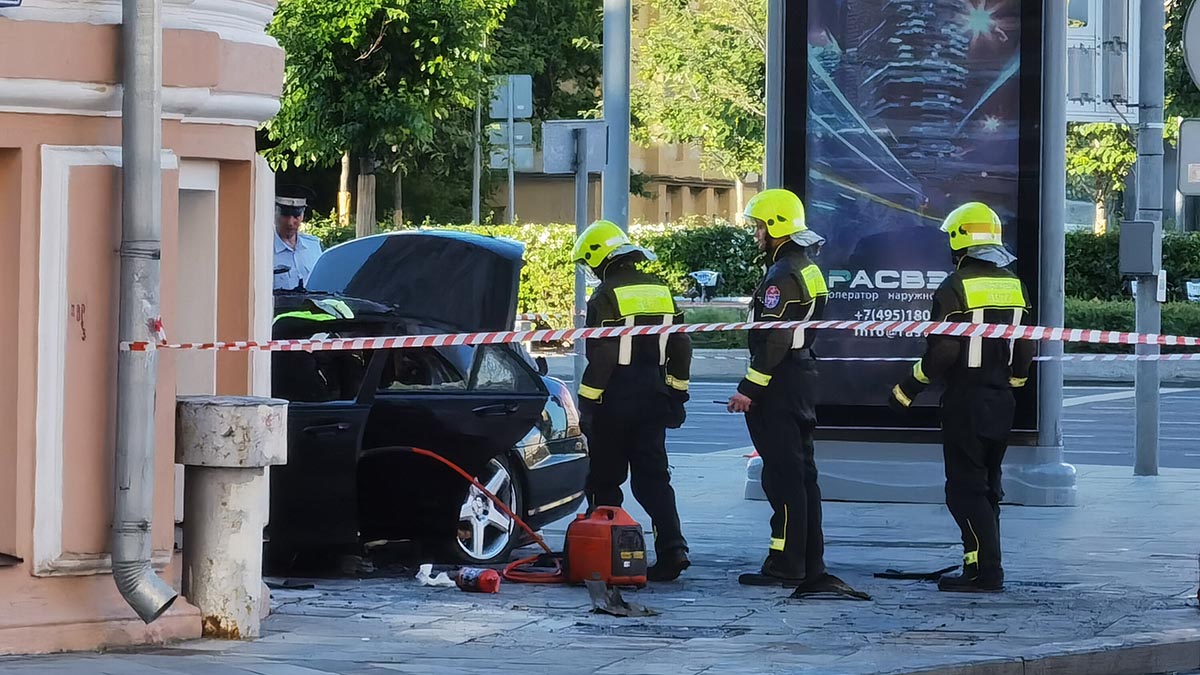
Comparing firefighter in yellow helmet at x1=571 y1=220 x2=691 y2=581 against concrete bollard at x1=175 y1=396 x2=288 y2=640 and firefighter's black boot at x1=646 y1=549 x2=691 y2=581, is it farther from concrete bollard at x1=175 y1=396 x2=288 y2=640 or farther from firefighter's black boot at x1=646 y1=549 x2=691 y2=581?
concrete bollard at x1=175 y1=396 x2=288 y2=640

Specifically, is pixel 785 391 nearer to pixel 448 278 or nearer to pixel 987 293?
pixel 987 293

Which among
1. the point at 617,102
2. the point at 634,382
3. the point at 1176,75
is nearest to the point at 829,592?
the point at 634,382

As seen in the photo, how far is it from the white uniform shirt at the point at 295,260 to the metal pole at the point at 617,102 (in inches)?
87.5

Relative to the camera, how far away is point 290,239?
1245 centimetres

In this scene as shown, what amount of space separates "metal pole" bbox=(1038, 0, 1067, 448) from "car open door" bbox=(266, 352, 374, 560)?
17.2 feet

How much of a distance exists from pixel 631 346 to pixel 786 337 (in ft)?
2.56

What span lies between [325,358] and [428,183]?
1639 inches

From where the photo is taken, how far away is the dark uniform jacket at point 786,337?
9.52 m

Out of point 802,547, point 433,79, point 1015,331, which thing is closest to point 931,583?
point 802,547

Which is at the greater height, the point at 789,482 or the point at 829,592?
the point at 789,482

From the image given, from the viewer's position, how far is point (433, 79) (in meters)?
34.7

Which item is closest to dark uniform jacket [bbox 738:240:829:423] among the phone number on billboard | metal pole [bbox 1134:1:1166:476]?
the phone number on billboard

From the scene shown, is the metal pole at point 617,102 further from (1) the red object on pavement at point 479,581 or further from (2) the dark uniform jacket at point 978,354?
(1) the red object on pavement at point 479,581

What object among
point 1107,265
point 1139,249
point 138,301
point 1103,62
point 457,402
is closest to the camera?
point 138,301
